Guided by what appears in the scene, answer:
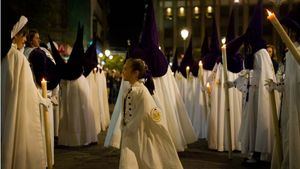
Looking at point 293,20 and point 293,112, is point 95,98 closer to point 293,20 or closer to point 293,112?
point 293,20

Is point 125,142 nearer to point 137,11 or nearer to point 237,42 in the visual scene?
point 237,42

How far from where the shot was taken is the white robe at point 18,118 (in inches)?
230

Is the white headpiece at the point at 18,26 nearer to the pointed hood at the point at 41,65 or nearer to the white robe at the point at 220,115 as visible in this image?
the pointed hood at the point at 41,65

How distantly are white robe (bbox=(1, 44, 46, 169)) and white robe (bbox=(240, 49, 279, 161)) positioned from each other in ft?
13.4

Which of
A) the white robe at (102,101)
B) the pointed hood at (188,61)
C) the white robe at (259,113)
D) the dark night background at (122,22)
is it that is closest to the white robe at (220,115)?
the white robe at (259,113)

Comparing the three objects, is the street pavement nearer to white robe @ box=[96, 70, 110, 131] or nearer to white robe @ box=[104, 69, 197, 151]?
white robe @ box=[104, 69, 197, 151]

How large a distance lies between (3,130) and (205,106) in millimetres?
7555

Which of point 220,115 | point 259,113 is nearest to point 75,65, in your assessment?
point 220,115

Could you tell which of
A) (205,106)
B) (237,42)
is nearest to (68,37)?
(205,106)

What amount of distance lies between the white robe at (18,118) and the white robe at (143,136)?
127 cm

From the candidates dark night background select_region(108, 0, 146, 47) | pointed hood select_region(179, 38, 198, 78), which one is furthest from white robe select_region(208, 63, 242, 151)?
dark night background select_region(108, 0, 146, 47)

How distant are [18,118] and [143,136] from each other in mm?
1795

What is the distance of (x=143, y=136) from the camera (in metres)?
6.62

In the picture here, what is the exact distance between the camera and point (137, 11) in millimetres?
71875
